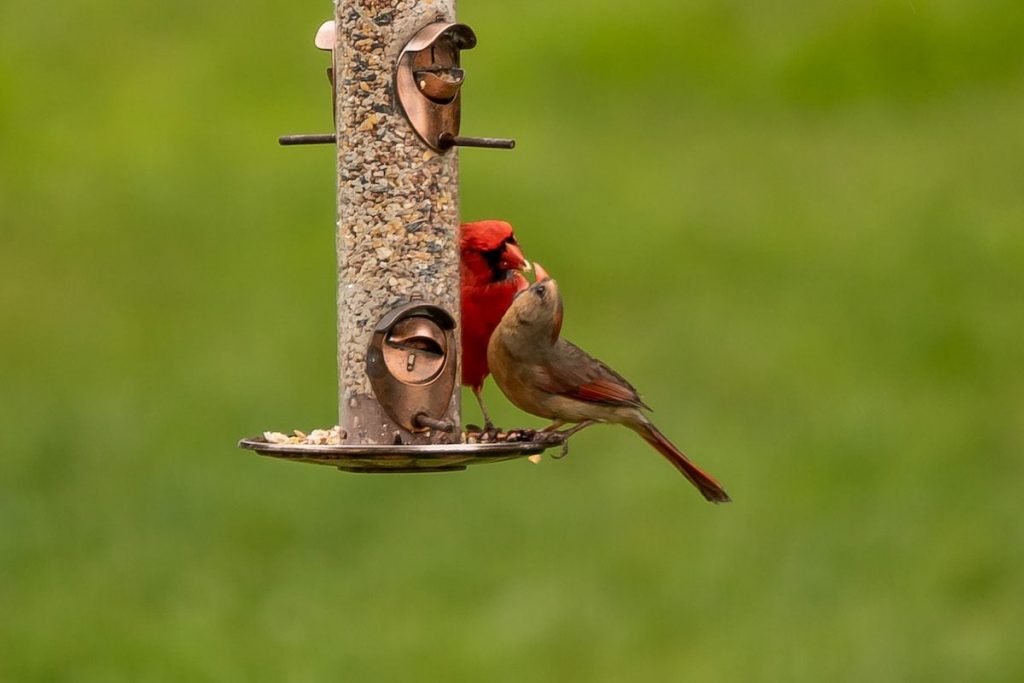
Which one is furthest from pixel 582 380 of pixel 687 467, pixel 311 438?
pixel 311 438

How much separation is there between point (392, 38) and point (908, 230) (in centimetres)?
1261

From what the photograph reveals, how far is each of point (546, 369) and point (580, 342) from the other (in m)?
9.52

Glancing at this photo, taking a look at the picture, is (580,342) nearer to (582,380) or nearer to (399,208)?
(582,380)

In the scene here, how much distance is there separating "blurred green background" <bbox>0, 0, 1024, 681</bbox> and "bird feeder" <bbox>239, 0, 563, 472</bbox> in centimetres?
491

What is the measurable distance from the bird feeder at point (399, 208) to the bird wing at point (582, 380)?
359mm

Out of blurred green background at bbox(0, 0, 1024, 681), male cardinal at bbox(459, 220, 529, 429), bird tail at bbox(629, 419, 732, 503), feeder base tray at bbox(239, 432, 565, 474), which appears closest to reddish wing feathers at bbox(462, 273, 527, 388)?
male cardinal at bbox(459, 220, 529, 429)

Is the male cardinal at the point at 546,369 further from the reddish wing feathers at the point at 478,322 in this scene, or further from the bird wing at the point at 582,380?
the reddish wing feathers at the point at 478,322

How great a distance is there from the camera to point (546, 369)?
7.55m

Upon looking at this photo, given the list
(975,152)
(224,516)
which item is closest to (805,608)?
(224,516)

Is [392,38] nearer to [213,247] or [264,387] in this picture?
[264,387]

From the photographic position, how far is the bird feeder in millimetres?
7145

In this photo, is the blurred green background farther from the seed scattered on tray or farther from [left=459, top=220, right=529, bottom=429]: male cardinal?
the seed scattered on tray

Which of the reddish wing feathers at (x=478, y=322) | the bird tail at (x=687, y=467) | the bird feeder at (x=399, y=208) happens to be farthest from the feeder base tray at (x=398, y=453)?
the bird tail at (x=687, y=467)

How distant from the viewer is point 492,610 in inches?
516
